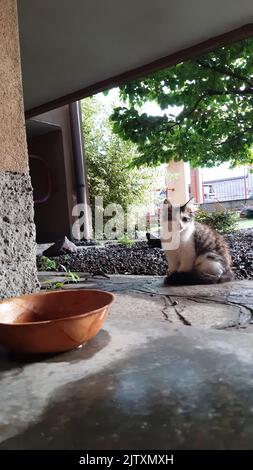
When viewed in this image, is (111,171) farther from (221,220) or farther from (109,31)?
(109,31)

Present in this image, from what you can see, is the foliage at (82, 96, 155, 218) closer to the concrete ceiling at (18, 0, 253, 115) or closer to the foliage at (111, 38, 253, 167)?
the foliage at (111, 38, 253, 167)

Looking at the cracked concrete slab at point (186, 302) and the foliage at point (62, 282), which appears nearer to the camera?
the cracked concrete slab at point (186, 302)

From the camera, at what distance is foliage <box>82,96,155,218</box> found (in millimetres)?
10016

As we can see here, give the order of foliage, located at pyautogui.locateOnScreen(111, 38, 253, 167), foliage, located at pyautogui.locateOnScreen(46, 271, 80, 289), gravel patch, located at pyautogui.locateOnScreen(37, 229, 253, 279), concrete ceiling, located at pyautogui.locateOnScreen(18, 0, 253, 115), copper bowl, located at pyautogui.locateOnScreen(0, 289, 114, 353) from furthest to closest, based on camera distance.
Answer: foliage, located at pyautogui.locateOnScreen(111, 38, 253, 167) → gravel patch, located at pyautogui.locateOnScreen(37, 229, 253, 279) → foliage, located at pyautogui.locateOnScreen(46, 271, 80, 289) → concrete ceiling, located at pyautogui.locateOnScreen(18, 0, 253, 115) → copper bowl, located at pyautogui.locateOnScreen(0, 289, 114, 353)

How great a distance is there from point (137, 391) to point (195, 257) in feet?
7.29

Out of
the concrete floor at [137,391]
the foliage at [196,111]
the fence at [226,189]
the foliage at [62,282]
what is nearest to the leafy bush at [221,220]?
the foliage at [196,111]

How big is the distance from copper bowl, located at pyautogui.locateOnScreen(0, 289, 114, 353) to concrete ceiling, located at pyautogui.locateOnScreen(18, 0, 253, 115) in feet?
7.19

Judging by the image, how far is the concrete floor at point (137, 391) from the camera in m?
0.89

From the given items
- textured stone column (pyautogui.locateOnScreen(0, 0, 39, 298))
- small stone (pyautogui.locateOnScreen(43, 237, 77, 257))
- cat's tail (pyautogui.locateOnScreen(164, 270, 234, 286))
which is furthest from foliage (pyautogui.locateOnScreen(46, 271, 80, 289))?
small stone (pyautogui.locateOnScreen(43, 237, 77, 257))

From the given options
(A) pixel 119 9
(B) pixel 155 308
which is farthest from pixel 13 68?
(B) pixel 155 308

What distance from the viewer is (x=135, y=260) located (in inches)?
189

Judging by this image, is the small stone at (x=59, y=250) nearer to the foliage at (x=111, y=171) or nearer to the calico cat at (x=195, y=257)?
the calico cat at (x=195, y=257)

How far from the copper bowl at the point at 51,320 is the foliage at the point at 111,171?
8196 millimetres
